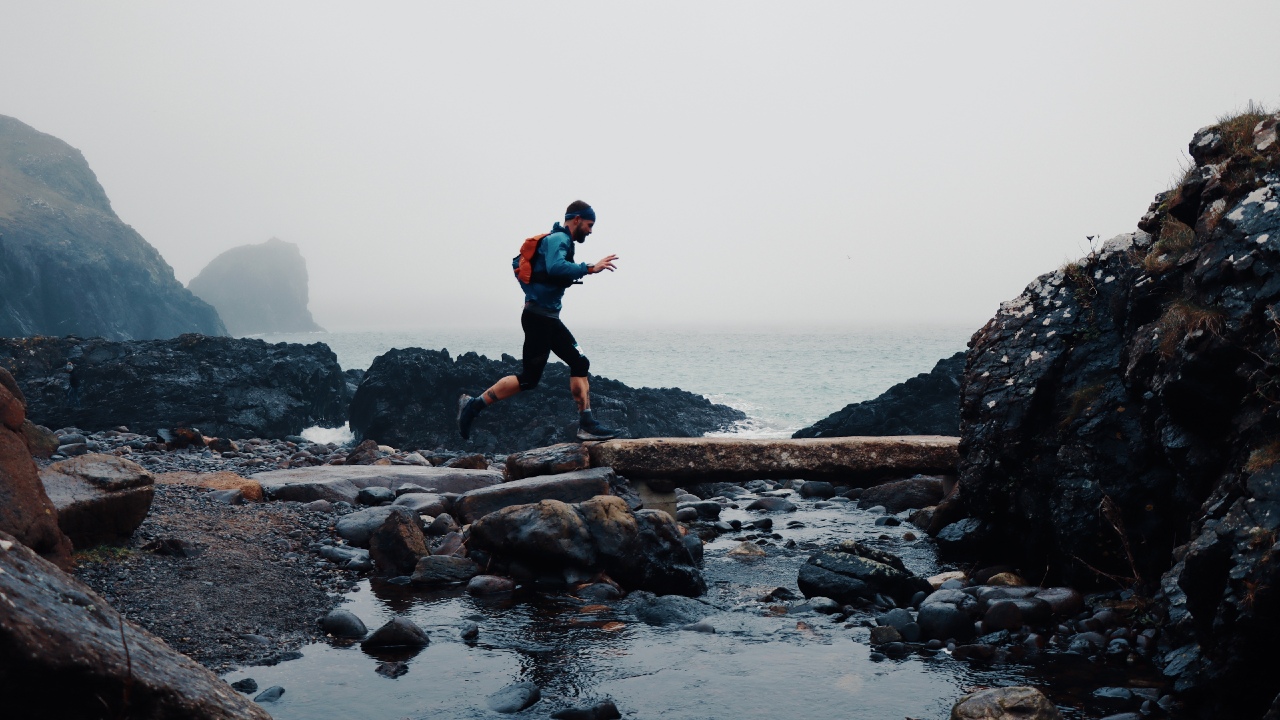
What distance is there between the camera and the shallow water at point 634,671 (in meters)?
4.22

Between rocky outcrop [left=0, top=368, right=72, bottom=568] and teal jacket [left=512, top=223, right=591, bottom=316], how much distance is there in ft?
15.1

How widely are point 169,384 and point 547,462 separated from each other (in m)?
18.3

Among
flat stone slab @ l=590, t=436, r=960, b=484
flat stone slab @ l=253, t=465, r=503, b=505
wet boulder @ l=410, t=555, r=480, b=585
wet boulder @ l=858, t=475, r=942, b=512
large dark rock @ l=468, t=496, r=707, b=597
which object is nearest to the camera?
large dark rock @ l=468, t=496, r=707, b=597

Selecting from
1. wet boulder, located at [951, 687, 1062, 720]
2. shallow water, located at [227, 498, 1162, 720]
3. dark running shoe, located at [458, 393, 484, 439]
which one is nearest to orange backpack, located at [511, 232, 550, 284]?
dark running shoe, located at [458, 393, 484, 439]

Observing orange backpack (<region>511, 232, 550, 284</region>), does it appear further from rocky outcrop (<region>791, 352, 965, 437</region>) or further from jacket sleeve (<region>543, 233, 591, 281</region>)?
rocky outcrop (<region>791, 352, 965, 437</region>)

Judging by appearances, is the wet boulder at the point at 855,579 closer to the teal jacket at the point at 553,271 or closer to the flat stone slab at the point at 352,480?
the teal jacket at the point at 553,271

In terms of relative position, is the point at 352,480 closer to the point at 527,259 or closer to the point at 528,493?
the point at 528,493

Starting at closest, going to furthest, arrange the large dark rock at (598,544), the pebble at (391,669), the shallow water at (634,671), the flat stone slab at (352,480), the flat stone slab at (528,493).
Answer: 1. the shallow water at (634,671)
2. the pebble at (391,669)
3. the large dark rock at (598,544)
4. the flat stone slab at (528,493)
5. the flat stone slab at (352,480)

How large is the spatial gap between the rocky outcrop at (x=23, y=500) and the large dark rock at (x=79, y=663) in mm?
2924

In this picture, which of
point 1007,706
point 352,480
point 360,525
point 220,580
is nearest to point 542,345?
point 360,525

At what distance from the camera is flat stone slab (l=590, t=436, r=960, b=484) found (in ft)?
33.4

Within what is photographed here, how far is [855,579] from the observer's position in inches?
250

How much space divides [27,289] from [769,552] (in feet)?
383

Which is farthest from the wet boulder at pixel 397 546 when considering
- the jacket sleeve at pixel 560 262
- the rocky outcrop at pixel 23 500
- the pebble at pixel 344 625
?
the jacket sleeve at pixel 560 262
